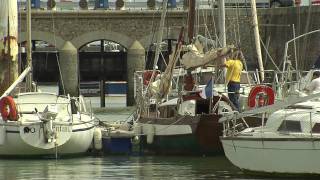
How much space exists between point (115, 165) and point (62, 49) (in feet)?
129

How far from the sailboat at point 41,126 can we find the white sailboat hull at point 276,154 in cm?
715

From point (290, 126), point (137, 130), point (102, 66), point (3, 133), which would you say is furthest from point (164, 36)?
point (290, 126)

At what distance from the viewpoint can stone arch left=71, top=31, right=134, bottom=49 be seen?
68.8 m

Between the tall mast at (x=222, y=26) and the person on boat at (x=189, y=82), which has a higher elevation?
the tall mast at (x=222, y=26)

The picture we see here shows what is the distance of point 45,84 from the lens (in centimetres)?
7975

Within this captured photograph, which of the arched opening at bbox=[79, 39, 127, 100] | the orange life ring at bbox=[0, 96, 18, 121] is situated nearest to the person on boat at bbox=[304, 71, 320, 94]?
the orange life ring at bbox=[0, 96, 18, 121]

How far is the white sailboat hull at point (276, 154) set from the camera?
22609mm

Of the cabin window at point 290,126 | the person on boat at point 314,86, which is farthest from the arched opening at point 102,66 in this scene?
the cabin window at point 290,126

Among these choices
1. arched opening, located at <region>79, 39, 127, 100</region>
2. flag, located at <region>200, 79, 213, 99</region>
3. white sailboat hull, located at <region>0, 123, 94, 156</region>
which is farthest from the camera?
arched opening, located at <region>79, 39, 127, 100</region>

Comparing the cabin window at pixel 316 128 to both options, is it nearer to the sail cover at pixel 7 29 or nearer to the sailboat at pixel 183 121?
the sailboat at pixel 183 121

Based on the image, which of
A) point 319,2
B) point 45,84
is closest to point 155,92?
point 319,2

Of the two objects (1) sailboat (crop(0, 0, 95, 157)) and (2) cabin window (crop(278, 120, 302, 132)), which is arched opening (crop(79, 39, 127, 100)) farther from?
(2) cabin window (crop(278, 120, 302, 132))

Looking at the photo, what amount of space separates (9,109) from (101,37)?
3910 centimetres

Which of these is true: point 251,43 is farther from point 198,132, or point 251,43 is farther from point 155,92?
point 198,132
